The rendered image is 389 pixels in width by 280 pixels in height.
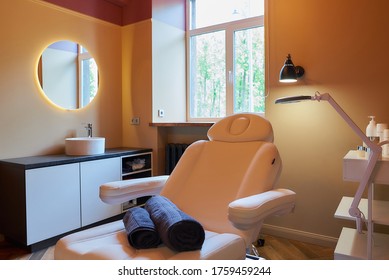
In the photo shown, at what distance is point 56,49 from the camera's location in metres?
2.66

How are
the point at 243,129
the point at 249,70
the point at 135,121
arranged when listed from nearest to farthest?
the point at 243,129 → the point at 249,70 → the point at 135,121

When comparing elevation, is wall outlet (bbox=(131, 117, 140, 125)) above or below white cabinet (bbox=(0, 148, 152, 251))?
above

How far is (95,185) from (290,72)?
183 cm

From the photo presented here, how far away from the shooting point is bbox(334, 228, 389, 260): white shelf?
1.61 meters

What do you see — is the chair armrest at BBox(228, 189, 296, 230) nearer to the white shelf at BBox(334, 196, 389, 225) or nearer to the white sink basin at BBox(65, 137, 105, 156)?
the white shelf at BBox(334, 196, 389, 225)

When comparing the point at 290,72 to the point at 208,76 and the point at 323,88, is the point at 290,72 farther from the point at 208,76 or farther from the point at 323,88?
the point at 208,76

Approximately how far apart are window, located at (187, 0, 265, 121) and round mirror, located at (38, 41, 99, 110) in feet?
3.56

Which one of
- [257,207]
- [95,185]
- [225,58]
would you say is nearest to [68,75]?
[95,185]

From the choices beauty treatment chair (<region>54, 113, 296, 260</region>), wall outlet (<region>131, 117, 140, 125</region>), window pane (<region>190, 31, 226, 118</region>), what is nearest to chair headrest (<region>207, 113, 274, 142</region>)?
beauty treatment chair (<region>54, 113, 296, 260</region>)

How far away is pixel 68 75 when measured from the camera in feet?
9.13

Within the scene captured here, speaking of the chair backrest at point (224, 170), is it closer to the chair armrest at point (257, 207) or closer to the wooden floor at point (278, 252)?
the chair armrest at point (257, 207)

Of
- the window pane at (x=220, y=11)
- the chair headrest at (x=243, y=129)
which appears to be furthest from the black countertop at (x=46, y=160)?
the window pane at (x=220, y=11)
